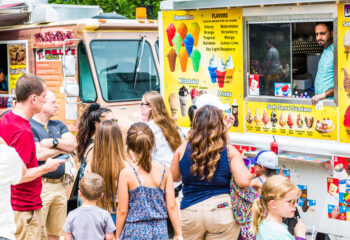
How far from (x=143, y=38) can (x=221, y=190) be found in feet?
14.4

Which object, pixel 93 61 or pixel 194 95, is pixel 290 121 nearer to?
pixel 194 95

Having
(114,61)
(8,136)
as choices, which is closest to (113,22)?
(114,61)

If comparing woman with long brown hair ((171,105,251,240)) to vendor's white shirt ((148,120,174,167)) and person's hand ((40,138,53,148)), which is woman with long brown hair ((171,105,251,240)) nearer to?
vendor's white shirt ((148,120,174,167))

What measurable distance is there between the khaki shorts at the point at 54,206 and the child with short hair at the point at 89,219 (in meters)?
1.29

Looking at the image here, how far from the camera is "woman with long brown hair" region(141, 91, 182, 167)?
5759 mm

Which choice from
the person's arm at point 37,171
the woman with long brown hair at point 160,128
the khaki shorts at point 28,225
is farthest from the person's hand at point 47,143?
the person's arm at point 37,171

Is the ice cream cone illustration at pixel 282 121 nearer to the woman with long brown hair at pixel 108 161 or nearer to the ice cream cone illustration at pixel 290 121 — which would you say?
the ice cream cone illustration at pixel 290 121

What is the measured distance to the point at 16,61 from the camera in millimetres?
8984

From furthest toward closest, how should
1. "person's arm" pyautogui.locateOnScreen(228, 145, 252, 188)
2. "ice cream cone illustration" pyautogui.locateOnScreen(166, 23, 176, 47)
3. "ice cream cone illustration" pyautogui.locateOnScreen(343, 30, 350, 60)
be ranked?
"ice cream cone illustration" pyautogui.locateOnScreen(166, 23, 176, 47), "ice cream cone illustration" pyautogui.locateOnScreen(343, 30, 350, 60), "person's arm" pyautogui.locateOnScreen(228, 145, 252, 188)

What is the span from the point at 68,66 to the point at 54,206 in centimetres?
233

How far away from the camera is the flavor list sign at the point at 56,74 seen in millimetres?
7895

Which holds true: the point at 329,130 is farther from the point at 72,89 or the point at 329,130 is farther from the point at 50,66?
the point at 50,66

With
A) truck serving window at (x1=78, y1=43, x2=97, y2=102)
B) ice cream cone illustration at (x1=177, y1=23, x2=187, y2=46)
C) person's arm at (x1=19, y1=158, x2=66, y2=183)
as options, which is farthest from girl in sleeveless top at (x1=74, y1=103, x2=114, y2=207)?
truck serving window at (x1=78, y1=43, x2=97, y2=102)

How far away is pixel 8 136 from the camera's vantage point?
443 cm
